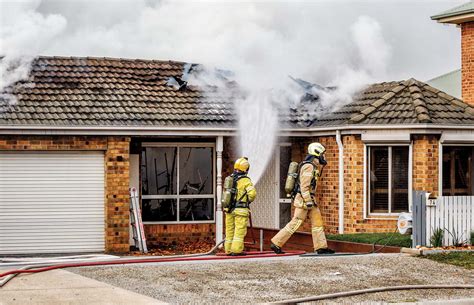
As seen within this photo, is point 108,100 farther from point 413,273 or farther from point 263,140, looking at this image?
point 413,273

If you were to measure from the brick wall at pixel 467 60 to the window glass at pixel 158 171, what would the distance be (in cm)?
743

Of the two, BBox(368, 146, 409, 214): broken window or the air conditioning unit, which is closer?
the air conditioning unit

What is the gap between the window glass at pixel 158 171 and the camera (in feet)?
79.4

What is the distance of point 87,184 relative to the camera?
22.6 meters

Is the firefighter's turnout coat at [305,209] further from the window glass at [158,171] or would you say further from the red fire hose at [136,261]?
the window glass at [158,171]

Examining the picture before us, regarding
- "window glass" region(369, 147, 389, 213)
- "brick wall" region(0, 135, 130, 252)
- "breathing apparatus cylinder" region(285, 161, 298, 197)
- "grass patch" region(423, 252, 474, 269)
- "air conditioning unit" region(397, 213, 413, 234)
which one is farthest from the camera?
"window glass" region(369, 147, 389, 213)

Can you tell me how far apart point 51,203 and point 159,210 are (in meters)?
2.79

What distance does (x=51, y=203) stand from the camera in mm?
22484

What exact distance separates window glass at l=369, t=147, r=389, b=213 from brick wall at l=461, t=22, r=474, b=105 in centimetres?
416

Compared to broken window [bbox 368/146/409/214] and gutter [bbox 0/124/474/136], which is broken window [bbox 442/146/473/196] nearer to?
gutter [bbox 0/124/474/136]

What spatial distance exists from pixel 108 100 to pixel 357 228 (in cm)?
607

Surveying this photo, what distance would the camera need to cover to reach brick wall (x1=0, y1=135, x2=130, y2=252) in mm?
22344

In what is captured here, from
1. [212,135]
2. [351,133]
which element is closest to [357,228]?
[351,133]

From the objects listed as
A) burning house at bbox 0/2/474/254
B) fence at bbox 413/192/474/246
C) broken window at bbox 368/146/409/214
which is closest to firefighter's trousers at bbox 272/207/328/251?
fence at bbox 413/192/474/246
